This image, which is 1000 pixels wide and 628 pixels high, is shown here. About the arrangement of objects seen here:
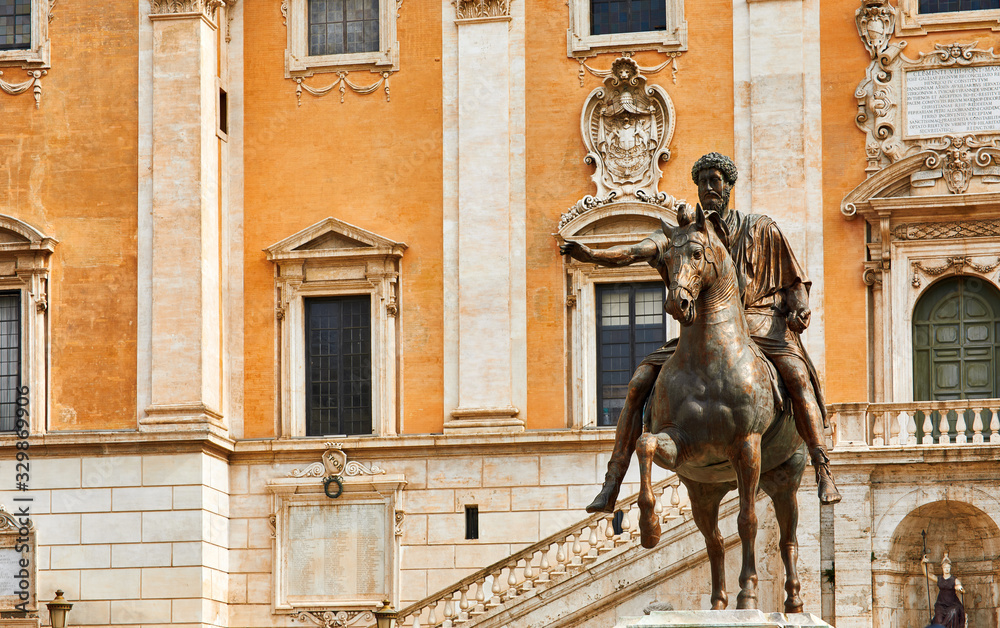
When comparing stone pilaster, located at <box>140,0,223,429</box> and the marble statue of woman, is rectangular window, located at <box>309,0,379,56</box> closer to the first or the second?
stone pilaster, located at <box>140,0,223,429</box>

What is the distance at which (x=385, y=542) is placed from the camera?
26891mm

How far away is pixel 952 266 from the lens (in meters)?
26.0

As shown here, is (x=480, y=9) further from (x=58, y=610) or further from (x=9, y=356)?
(x=58, y=610)

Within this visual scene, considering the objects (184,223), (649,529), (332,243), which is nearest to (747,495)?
(649,529)

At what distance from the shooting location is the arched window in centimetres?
2598

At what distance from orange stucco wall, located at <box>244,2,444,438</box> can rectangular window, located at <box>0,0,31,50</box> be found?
367cm

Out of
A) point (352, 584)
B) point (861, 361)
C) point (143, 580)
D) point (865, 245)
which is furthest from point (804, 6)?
point (143, 580)

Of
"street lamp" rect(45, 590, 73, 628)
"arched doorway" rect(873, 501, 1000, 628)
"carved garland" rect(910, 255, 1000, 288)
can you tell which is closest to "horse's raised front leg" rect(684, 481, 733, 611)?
"arched doorway" rect(873, 501, 1000, 628)

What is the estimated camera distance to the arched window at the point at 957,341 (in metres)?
26.0

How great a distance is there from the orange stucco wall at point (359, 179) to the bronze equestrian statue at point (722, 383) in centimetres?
1429

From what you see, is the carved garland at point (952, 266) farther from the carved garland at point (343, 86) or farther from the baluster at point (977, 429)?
the carved garland at point (343, 86)

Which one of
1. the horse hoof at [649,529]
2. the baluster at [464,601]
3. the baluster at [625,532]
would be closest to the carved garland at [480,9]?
the baluster at [625,532]

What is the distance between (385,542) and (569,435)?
127 inches

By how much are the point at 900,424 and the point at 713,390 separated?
11426 millimetres
